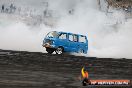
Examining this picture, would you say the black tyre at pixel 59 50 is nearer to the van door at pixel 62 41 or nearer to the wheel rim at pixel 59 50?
the wheel rim at pixel 59 50

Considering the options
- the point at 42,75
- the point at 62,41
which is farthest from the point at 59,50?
the point at 42,75

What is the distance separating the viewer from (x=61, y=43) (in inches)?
1304

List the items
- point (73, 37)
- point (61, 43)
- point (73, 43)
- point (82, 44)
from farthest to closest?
point (82, 44) → point (73, 37) → point (73, 43) → point (61, 43)

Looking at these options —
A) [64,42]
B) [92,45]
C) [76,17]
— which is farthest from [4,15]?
[64,42]

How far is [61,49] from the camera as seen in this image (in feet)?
109

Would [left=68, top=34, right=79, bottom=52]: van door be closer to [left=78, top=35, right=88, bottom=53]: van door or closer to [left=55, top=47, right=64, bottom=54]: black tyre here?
[left=78, top=35, right=88, bottom=53]: van door

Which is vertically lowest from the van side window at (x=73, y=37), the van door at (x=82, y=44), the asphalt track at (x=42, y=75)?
the asphalt track at (x=42, y=75)

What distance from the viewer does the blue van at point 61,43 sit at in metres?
33.0

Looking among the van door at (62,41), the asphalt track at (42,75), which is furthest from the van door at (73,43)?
the asphalt track at (42,75)

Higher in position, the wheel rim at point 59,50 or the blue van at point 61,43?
the blue van at point 61,43

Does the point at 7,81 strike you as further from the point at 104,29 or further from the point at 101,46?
the point at 104,29

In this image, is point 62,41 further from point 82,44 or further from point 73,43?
point 82,44

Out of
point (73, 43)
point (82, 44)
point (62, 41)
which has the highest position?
point (62, 41)

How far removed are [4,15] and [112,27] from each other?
19.4 metres
